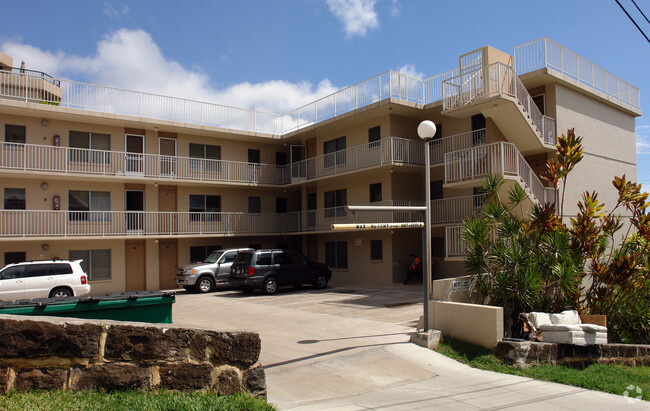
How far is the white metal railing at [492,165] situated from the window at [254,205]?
1313cm

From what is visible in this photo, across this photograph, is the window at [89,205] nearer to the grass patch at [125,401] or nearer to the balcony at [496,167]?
the balcony at [496,167]

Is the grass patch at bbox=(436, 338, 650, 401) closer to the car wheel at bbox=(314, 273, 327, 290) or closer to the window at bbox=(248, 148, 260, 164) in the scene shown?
the car wheel at bbox=(314, 273, 327, 290)

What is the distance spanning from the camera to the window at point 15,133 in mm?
21562

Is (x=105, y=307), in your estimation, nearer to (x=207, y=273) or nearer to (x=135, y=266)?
(x=207, y=273)

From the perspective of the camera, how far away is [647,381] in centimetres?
858

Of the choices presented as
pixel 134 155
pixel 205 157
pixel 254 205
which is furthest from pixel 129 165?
pixel 254 205

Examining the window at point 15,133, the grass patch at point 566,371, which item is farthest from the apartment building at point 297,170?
the grass patch at point 566,371

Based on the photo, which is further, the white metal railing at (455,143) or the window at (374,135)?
the window at (374,135)

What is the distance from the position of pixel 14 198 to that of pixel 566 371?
22.4 metres

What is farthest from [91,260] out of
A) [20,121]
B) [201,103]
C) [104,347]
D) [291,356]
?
[104,347]

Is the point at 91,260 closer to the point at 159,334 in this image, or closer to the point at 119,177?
the point at 119,177

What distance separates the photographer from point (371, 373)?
8.17 m

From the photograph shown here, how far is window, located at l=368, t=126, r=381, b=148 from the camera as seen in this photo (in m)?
23.4

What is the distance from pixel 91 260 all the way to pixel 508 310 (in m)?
18.9
